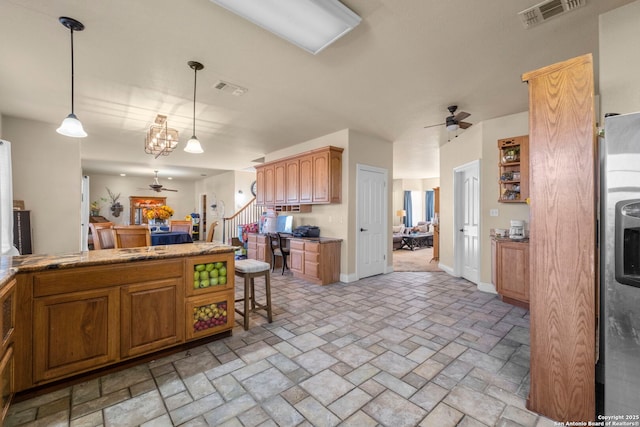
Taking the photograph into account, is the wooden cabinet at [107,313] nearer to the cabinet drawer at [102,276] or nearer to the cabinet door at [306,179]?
the cabinet drawer at [102,276]

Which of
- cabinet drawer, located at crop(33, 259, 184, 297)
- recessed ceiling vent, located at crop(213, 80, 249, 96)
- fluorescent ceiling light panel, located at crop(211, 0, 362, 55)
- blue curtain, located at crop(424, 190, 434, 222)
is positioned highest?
recessed ceiling vent, located at crop(213, 80, 249, 96)

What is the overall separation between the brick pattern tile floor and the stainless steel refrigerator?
51 cm

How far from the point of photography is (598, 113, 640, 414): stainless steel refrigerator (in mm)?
1371

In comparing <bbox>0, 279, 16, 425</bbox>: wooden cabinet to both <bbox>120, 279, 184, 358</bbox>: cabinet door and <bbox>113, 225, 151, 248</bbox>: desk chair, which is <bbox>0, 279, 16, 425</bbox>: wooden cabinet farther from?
<bbox>113, 225, 151, 248</bbox>: desk chair

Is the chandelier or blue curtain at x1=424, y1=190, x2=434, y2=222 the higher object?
the chandelier

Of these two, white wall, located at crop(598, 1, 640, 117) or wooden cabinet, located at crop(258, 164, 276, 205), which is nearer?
white wall, located at crop(598, 1, 640, 117)

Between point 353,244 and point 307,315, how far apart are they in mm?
2018

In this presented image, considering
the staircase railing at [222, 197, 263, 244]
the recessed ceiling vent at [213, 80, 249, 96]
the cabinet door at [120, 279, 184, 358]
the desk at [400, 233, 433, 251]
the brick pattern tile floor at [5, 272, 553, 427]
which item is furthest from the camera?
the desk at [400, 233, 433, 251]

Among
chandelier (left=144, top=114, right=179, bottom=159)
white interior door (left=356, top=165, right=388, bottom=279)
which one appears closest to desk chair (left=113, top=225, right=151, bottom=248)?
chandelier (left=144, top=114, right=179, bottom=159)

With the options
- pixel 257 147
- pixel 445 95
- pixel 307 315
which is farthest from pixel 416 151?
pixel 307 315

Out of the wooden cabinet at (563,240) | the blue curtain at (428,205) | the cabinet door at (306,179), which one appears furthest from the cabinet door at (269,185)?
the blue curtain at (428,205)

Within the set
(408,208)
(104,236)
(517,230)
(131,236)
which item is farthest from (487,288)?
(408,208)

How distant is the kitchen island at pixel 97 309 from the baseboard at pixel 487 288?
4016 mm

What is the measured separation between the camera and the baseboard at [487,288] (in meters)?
4.38
